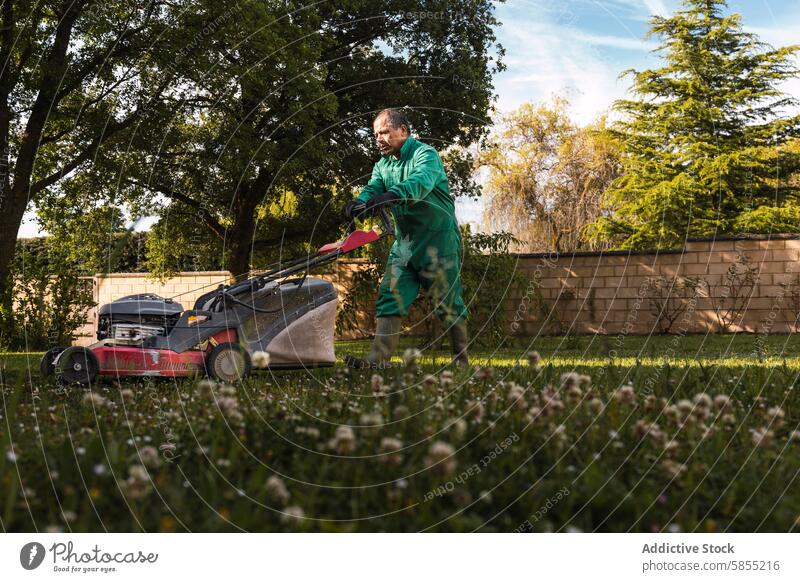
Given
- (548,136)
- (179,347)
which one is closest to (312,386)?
(179,347)

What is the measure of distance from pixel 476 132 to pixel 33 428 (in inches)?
607

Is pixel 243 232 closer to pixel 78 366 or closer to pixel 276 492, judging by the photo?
pixel 78 366

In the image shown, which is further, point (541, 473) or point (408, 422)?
point (408, 422)

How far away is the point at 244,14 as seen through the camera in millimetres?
11953

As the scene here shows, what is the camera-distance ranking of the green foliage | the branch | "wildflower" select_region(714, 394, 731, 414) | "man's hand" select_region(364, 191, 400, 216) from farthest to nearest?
the branch, the green foliage, "man's hand" select_region(364, 191, 400, 216), "wildflower" select_region(714, 394, 731, 414)

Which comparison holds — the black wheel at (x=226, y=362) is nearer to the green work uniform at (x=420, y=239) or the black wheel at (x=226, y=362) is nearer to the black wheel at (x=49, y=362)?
the green work uniform at (x=420, y=239)

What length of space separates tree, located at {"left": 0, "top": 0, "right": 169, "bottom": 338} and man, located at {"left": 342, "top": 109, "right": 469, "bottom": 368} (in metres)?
6.27

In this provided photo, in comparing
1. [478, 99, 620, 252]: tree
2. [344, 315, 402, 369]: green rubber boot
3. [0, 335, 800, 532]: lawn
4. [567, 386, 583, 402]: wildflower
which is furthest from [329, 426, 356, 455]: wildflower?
[478, 99, 620, 252]: tree

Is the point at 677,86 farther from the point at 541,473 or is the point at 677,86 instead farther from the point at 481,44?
the point at 481,44

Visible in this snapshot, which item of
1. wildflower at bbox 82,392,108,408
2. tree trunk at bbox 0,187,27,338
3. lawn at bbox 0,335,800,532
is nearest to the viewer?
lawn at bbox 0,335,800,532

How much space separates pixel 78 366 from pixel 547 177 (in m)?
8.82

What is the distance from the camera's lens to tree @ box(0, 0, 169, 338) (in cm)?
1085

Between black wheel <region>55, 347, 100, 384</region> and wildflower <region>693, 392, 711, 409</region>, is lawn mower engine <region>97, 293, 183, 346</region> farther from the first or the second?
wildflower <region>693, 392, 711, 409</region>

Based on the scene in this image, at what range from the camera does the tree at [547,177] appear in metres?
12.4
